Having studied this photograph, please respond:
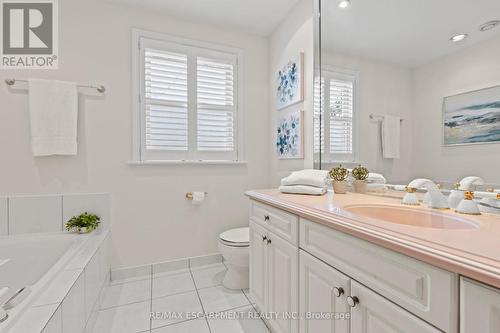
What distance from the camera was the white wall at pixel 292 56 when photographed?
1.95 metres

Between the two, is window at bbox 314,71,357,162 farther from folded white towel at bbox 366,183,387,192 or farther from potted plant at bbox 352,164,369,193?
folded white towel at bbox 366,183,387,192

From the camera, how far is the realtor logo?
1.85 m

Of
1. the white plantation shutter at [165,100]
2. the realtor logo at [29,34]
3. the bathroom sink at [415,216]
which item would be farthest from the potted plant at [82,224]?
the bathroom sink at [415,216]

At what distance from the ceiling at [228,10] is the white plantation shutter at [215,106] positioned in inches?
14.9

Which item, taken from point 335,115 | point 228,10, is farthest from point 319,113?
point 228,10

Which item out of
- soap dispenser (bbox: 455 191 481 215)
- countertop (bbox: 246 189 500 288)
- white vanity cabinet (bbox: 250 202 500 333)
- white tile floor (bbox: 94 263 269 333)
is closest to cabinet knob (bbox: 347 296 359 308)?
white vanity cabinet (bbox: 250 202 500 333)

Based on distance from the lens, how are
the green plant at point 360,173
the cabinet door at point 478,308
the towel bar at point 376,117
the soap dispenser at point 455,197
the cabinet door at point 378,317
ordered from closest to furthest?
the cabinet door at point 478,308 < the cabinet door at point 378,317 < the soap dispenser at point 455,197 < the towel bar at point 376,117 < the green plant at point 360,173

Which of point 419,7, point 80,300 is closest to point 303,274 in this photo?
point 80,300

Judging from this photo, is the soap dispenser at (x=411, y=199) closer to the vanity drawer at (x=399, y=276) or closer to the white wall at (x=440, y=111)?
the white wall at (x=440, y=111)

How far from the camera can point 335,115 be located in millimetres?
1729

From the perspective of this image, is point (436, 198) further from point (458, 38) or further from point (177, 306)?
point (177, 306)

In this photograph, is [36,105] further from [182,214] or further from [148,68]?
[182,214]

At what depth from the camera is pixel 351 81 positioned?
62.4 inches

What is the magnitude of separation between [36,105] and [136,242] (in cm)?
139
